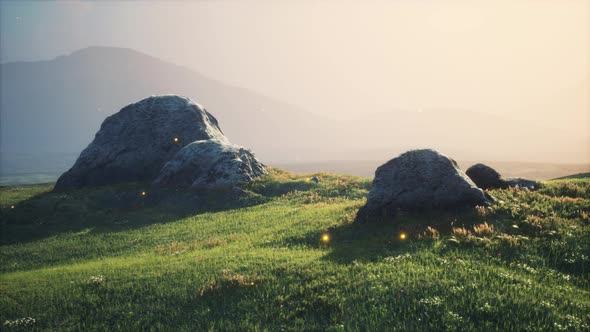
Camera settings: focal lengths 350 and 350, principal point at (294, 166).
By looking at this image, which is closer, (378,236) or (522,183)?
(378,236)

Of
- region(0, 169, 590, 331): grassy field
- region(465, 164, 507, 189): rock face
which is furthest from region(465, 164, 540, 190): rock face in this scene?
region(0, 169, 590, 331): grassy field

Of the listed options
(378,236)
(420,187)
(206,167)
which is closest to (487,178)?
(420,187)

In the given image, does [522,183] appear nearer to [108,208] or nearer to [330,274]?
[330,274]

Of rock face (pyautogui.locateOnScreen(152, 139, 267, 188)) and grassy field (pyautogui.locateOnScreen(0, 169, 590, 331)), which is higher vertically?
rock face (pyautogui.locateOnScreen(152, 139, 267, 188))

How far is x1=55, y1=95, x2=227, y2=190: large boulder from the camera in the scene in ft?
150

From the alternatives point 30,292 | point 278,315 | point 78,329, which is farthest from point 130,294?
point 278,315

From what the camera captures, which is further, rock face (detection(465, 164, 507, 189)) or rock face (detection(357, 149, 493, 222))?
rock face (detection(465, 164, 507, 189))

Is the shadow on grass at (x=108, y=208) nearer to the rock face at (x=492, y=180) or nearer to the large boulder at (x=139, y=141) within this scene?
the large boulder at (x=139, y=141)

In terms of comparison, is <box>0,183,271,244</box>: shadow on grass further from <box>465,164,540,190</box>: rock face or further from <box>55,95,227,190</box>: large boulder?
<box>465,164,540,190</box>: rock face

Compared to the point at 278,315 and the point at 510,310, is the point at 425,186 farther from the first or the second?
the point at 278,315

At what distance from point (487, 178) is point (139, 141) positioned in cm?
4185

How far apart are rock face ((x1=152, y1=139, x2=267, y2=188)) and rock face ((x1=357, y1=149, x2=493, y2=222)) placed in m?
21.8

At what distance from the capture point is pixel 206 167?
41.2 metres

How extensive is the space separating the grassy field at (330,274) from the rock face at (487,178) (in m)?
3.14
